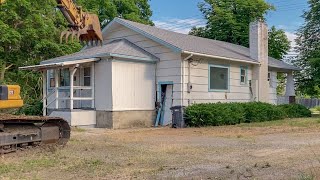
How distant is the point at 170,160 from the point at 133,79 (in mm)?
10499

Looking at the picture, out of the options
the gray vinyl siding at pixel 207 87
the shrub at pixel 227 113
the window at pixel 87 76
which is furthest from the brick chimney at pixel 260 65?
the window at pixel 87 76

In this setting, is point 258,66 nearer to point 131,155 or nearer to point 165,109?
point 165,109

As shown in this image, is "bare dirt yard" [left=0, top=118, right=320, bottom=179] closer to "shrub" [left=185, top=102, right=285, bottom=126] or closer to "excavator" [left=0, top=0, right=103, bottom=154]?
"excavator" [left=0, top=0, right=103, bottom=154]

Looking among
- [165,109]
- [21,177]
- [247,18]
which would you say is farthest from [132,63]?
[247,18]

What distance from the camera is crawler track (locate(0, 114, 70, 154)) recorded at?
9.24 m

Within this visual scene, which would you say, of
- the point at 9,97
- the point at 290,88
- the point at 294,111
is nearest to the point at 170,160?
the point at 9,97

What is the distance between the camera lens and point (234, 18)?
37.1 m

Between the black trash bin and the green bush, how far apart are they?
790 centimetres

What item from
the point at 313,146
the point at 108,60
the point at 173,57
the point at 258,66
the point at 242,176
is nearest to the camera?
the point at 242,176

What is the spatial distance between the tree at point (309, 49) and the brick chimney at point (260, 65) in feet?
19.7

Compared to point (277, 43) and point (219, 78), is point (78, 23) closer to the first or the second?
point (219, 78)

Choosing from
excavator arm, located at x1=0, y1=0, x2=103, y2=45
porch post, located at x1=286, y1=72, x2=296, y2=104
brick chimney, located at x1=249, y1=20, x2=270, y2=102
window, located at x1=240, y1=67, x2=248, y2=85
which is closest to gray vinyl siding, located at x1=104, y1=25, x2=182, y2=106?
window, located at x1=240, y1=67, x2=248, y2=85

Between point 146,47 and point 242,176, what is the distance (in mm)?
14310

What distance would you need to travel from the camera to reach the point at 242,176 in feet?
21.7
